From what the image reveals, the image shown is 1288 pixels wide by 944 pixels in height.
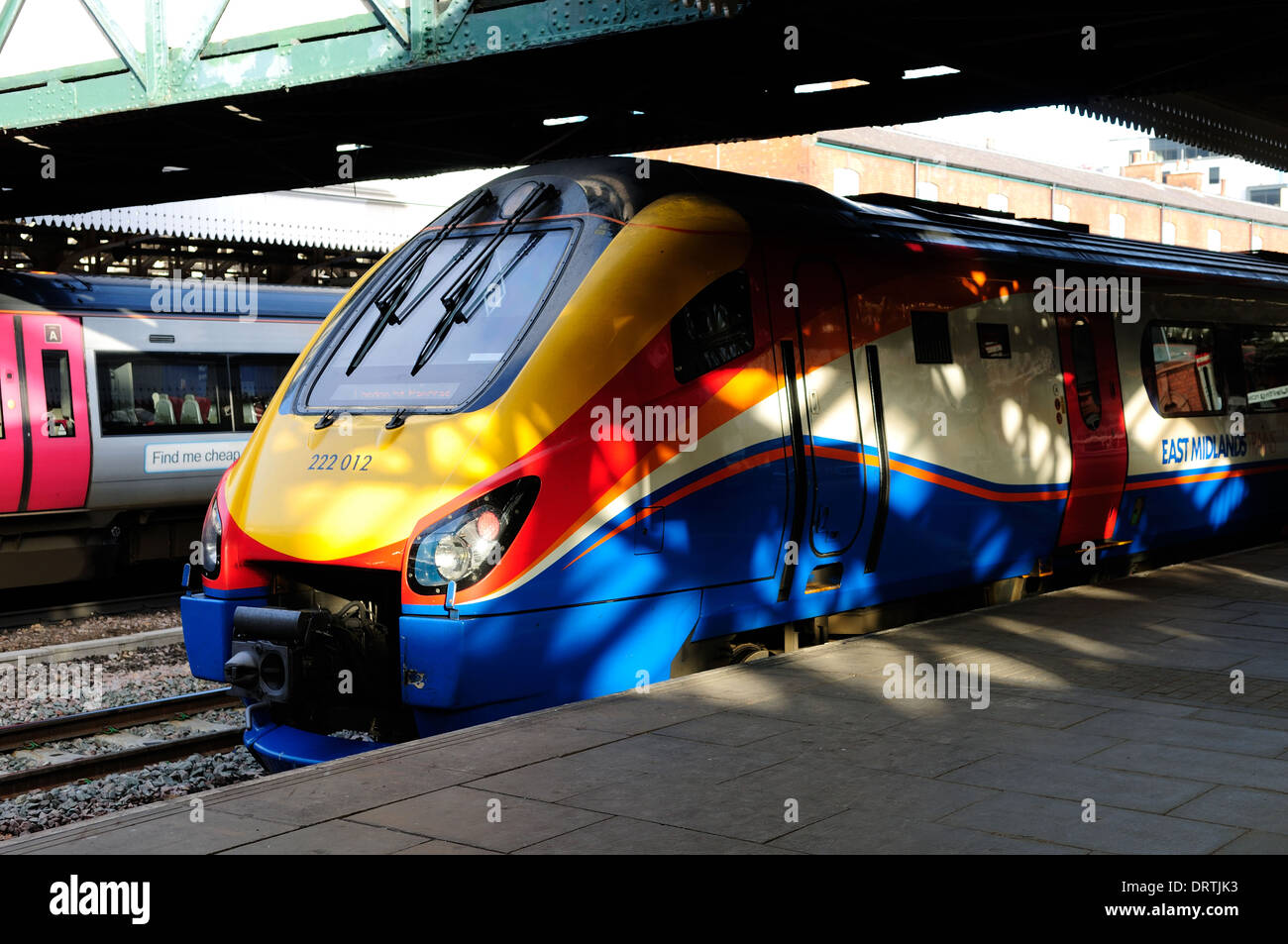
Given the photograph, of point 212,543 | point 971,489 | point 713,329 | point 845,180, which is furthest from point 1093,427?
point 845,180

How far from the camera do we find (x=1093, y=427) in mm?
10172

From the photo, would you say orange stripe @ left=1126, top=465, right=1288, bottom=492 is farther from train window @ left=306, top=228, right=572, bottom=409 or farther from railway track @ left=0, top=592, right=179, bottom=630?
railway track @ left=0, top=592, right=179, bottom=630

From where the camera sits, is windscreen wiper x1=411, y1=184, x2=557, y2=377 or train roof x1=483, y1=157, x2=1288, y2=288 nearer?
windscreen wiper x1=411, y1=184, x2=557, y2=377

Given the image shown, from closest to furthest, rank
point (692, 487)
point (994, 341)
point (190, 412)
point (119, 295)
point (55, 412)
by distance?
1. point (692, 487)
2. point (994, 341)
3. point (55, 412)
4. point (119, 295)
5. point (190, 412)

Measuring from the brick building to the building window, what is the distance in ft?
0.10

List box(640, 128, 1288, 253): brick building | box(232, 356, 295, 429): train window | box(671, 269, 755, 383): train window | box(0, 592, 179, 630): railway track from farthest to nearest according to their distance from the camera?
box(640, 128, 1288, 253): brick building
box(232, 356, 295, 429): train window
box(0, 592, 179, 630): railway track
box(671, 269, 755, 383): train window

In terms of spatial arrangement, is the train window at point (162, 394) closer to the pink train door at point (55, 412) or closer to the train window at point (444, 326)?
the pink train door at point (55, 412)

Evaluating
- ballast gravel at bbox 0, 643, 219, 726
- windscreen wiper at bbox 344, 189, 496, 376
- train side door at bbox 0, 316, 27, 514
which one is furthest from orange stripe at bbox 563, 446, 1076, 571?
train side door at bbox 0, 316, 27, 514

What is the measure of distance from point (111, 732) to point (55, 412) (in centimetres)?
636

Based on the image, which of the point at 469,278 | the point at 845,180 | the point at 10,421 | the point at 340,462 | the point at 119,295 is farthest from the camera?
the point at 845,180

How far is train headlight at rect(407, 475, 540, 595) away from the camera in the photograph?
603 cm

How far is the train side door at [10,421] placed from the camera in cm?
1344

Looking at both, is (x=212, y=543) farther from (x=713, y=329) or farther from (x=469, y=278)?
(x=713, y=329)
